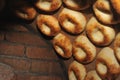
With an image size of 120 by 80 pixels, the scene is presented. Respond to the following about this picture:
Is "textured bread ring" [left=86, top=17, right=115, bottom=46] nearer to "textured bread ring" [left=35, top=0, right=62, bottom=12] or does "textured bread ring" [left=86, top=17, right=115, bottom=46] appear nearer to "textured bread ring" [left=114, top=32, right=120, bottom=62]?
"textured bread ring" [left=114, top=32, right=120, bottom=62]

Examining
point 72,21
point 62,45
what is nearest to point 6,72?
point 62,45

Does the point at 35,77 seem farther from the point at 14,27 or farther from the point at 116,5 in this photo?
the point at 116,5

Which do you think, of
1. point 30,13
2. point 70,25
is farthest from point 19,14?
point 70,25

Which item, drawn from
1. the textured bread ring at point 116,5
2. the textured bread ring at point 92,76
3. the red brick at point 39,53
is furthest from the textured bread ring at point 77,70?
the textured bread ring at point 116,5

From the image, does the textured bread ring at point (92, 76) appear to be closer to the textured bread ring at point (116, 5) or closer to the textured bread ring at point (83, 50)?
the textured bread ring at point (83, 50)

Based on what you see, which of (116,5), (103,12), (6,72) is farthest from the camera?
(6,72)
